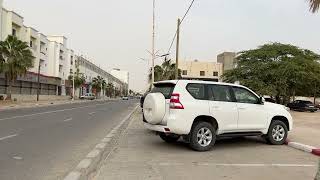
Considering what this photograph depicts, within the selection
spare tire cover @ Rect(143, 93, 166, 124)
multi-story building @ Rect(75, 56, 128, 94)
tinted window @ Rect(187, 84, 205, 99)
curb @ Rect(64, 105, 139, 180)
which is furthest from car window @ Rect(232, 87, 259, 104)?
multi-story building @ Rect(75, 56, 128, 94)

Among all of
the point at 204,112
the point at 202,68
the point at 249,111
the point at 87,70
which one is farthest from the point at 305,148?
the point at 87,70

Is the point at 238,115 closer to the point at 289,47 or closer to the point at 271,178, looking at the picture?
the point at 271,178

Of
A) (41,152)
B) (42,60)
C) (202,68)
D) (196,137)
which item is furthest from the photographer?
(202,68)

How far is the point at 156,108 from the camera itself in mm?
12375

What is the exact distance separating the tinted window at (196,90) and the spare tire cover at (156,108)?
753 mm

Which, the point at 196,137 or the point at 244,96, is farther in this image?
the point at 244,96

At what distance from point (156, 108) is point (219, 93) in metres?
1.91

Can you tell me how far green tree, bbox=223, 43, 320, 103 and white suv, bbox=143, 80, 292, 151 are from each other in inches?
1169

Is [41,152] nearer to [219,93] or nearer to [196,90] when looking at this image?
[196,90]

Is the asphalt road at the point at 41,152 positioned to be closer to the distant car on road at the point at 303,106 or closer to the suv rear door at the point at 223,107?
the suv rear door at the point at 223,107

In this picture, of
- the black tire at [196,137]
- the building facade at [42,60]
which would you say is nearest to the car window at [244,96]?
the black tire at [196,137]

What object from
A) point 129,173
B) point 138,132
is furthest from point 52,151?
point 138,132

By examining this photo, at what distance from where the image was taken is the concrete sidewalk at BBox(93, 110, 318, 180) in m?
8.98

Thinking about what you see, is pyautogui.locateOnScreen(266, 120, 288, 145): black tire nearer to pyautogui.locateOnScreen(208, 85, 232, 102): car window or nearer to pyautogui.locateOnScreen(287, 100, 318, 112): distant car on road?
pyautogui.locateOnScreen(208, 85, 232, 102): car window
